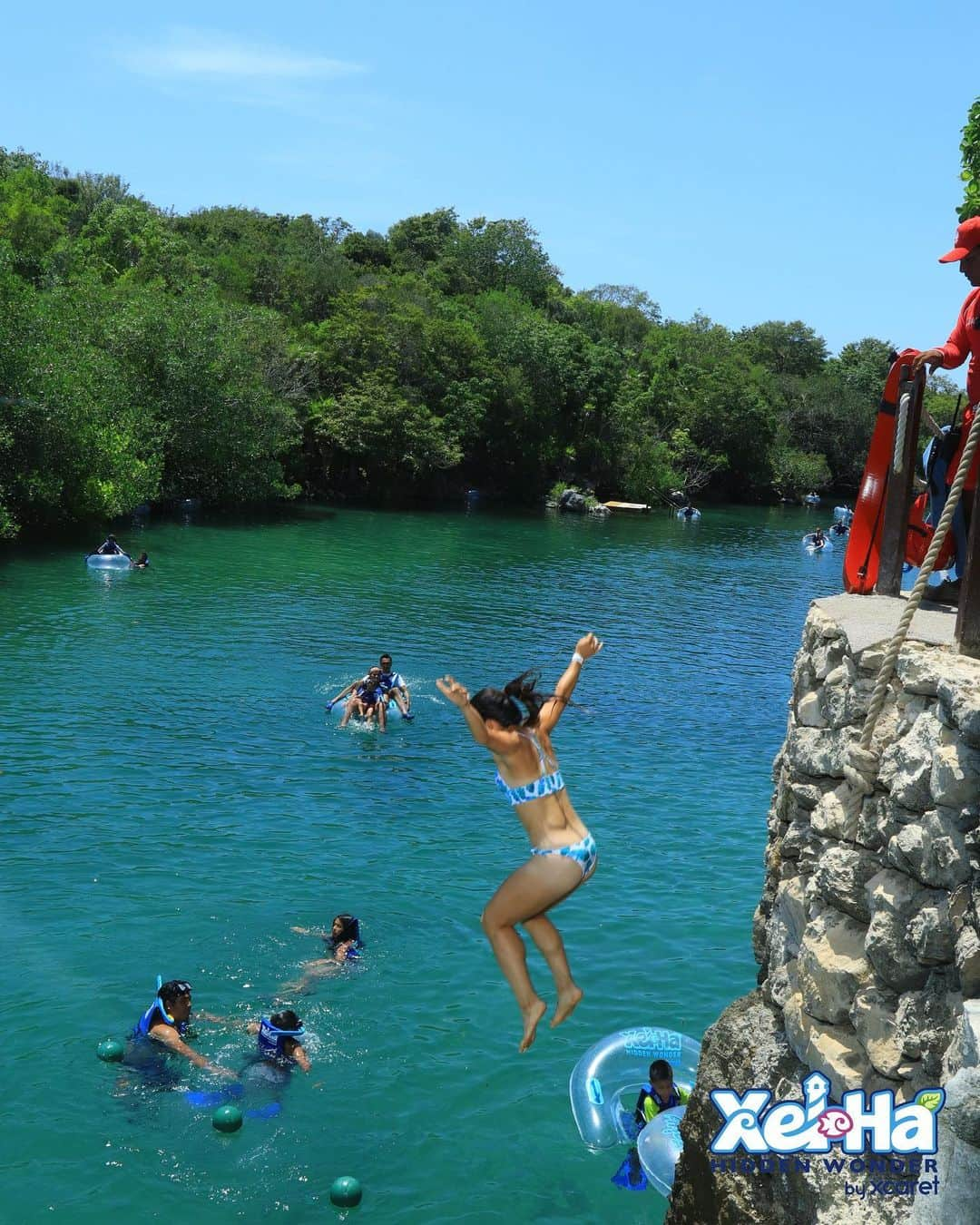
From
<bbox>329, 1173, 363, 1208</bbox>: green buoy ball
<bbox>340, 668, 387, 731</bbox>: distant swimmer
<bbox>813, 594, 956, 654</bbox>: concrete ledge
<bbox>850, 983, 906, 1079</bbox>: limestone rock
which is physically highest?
<bbox>813, 594, 956, 654</bbox>: concrete ledge

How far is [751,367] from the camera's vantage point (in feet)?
311

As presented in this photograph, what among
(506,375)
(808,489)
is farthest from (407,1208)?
(808,489)

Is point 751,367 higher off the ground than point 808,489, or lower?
higher

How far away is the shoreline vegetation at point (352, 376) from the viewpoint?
43.4m

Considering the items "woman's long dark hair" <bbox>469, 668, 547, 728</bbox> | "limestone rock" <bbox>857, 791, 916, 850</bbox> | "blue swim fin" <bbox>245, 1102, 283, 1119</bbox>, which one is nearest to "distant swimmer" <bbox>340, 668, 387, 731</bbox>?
"blue swim fin" <bbox>245, 1102, 283, 1119</bbox>

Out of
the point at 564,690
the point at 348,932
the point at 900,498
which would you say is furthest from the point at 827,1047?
the point at 348,932

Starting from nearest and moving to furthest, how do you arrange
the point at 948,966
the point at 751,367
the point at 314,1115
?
1. the point at 948,966
2. the point at 314,1115
3. the point at 751,367

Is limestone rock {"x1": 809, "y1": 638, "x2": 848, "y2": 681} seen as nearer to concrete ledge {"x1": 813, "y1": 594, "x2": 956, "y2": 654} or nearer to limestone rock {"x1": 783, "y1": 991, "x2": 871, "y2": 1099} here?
concrete ledge {"x1": 813, "y1": 594, "x2": 956, "y2": 654}

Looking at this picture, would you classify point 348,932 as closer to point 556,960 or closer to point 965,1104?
point 556,960

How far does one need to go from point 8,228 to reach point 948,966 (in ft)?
219

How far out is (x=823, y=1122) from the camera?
6.04 meters

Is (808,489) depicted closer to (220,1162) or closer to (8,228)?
(8,228)

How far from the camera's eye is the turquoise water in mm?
10539

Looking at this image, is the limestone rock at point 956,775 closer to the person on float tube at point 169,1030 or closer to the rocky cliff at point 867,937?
the rocky cliff at point 867,937
